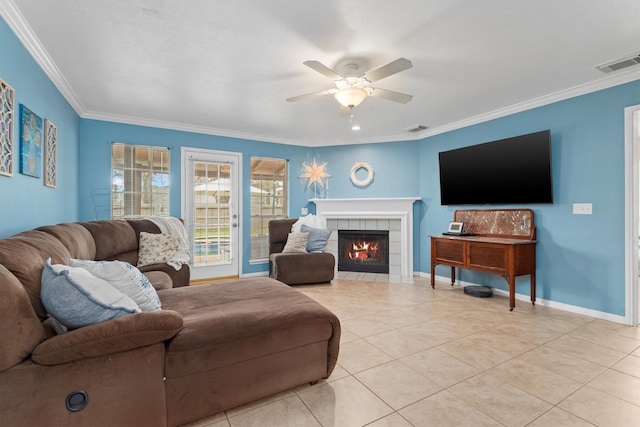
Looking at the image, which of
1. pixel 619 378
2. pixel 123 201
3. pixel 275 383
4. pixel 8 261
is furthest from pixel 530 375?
pixel 123 201

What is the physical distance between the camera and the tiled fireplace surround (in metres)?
5.09

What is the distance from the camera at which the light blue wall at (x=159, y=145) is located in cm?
395

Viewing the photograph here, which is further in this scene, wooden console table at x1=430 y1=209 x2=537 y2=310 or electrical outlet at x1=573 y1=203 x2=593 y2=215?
wooden console table at x1=430 y1=209 x2=537 y2=310

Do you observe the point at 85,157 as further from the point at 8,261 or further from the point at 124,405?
the point at 124,405

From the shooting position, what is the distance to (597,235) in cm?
312

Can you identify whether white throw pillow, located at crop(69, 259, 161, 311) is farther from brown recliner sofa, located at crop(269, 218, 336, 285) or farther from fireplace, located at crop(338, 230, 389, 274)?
fireplace, located at crop(338, 230, 389, 274)

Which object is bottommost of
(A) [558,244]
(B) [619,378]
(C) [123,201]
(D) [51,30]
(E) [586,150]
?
(B) [619,378]

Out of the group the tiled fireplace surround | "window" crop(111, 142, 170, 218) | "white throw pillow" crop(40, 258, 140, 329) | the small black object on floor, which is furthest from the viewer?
the tiled fireplace surround

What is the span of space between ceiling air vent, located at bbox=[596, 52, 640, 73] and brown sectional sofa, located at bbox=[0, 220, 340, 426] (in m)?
3.28

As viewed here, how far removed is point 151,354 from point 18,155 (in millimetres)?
1916

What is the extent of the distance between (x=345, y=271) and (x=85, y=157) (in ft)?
14.0

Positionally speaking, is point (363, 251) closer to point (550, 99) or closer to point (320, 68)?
point (550, 99)

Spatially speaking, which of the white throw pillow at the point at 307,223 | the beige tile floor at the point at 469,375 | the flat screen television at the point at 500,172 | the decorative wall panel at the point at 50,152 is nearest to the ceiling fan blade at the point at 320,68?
the beige tile floor at the point at 469,375

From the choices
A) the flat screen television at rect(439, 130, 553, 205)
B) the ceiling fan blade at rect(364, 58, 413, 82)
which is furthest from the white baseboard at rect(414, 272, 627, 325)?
the ceiling fan blade at rect(364, 58, 413, 82)
